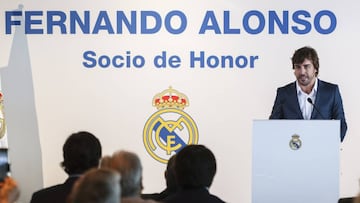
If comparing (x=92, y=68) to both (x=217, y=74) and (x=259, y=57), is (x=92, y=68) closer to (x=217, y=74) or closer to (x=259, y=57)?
(x=217, y=74)

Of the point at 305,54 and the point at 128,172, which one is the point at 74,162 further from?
the point at 305,54

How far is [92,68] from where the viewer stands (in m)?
5.11

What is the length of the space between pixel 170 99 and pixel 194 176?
2.07 m

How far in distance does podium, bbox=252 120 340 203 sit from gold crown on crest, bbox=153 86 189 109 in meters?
0.72

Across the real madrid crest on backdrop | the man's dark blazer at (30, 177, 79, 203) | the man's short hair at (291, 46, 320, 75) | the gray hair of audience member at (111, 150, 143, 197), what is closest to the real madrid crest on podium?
the man's short hair at (291, 46, 320, 75)

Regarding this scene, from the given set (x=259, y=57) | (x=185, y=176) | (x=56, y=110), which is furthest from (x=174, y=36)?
(x=185, y=176)

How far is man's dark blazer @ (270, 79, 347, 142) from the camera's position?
5059 millimetres

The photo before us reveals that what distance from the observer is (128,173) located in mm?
2885

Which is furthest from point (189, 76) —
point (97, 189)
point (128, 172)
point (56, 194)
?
point (97, 189)

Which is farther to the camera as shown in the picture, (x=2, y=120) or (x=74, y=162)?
(x=2, y=120)

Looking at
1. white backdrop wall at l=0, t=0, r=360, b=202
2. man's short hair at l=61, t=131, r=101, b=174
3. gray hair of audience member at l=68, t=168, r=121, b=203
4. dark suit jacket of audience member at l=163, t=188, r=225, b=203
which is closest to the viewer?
gray hair of audience member at l=68, t=168, r=121, b=203

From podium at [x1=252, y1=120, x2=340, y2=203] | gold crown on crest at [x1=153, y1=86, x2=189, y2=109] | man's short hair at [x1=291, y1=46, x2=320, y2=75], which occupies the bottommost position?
podium at [x1=252, y1=120, x2=340, y2=203]

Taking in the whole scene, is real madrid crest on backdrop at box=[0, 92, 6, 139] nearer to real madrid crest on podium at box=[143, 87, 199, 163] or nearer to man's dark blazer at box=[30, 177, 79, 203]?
real madrid crest on podium at box=[143, 87, 199, 163]

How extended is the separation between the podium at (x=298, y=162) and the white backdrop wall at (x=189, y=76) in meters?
0.20
